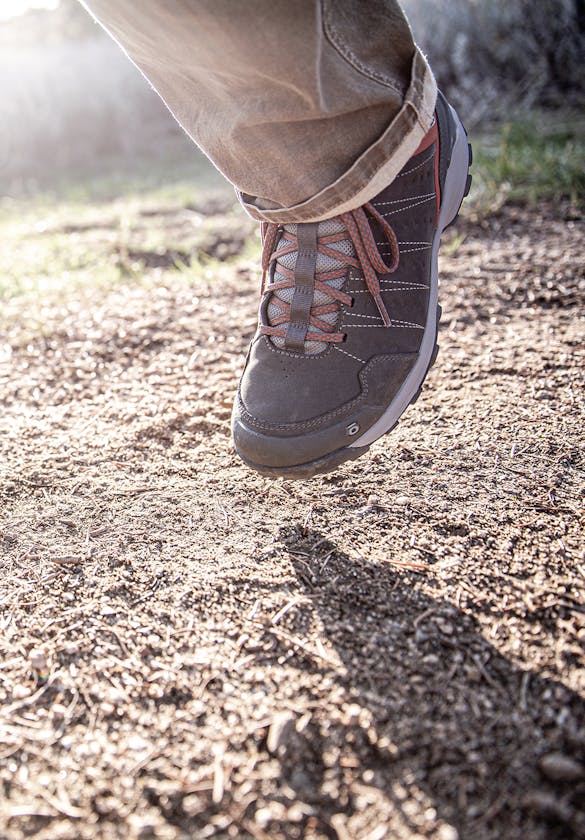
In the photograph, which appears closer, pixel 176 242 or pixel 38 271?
pixel 38 271

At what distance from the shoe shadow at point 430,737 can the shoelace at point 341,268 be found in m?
0.49

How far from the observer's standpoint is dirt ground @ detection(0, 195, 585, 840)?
793mm

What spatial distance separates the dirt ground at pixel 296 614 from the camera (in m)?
0.79

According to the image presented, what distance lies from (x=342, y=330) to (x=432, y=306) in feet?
0.64

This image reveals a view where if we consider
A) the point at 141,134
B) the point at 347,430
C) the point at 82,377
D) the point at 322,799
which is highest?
the point at 347,430

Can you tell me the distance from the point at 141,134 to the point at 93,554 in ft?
24.2

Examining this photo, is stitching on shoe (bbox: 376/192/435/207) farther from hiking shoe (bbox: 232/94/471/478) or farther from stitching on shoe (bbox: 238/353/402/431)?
stitching on shoe (bbox: 238/353/402/431)

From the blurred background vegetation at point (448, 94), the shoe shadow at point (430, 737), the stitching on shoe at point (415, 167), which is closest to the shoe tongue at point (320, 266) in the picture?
the stitching on shoe at point (415, 167)

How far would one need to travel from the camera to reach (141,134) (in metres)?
7.64

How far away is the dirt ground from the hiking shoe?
0.48 feet

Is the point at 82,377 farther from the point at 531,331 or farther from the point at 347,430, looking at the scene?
the point at 531,331

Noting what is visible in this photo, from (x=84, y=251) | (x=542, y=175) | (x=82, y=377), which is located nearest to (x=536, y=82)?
(x=542, y=175)

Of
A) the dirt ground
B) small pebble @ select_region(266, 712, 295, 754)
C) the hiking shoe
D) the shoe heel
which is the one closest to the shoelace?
the hiking shoe

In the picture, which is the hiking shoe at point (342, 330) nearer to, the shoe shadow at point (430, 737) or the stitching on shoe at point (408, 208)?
the stitching on shoe at point (408, 208)
